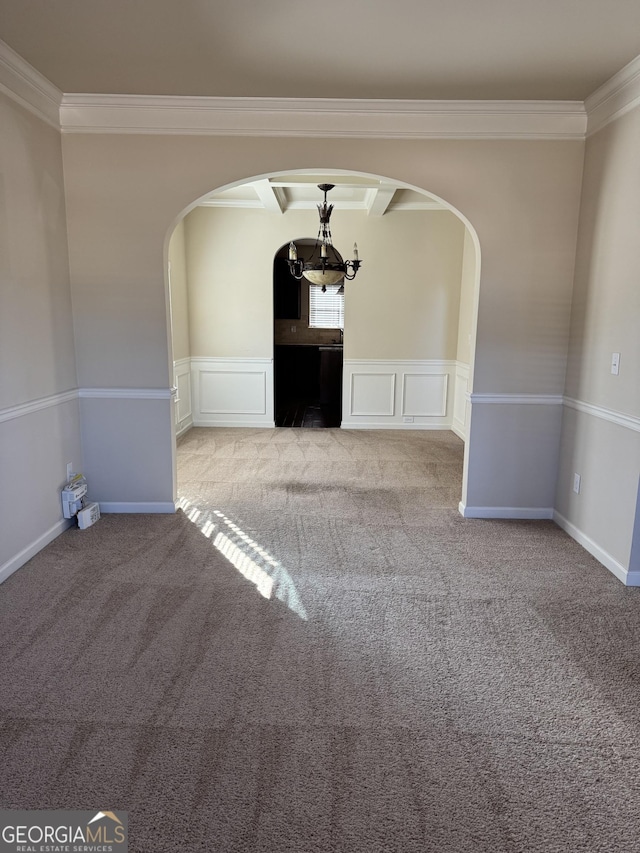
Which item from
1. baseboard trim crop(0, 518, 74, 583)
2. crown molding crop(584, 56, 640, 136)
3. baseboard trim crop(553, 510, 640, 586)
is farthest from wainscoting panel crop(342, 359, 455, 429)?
baseboard trim crop(0, 518, 74, 583)

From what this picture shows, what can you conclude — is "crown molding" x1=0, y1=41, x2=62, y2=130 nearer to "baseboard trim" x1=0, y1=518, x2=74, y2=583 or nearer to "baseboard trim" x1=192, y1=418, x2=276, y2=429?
"baseboard trim" x1=0, y1=518, x2=74, y2=583

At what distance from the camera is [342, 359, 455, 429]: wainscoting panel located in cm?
709

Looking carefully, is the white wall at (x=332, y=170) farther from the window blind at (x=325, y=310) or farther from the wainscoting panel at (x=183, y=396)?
the window blind at (x=325, y=310)

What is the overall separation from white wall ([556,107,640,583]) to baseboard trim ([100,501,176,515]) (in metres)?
2.88

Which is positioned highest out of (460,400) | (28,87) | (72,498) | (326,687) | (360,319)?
(28,87)

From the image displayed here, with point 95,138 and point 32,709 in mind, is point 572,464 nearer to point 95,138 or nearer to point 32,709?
point 32,709

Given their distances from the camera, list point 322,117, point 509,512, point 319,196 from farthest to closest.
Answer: point 319,196 < point 509,512 < point 322,117

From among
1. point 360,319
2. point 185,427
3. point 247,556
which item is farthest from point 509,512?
point 185,427

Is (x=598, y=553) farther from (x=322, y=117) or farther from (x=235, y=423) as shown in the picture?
(x=235, y=423)

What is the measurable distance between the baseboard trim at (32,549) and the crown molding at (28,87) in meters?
2.55

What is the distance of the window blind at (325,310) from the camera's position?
10648 mm

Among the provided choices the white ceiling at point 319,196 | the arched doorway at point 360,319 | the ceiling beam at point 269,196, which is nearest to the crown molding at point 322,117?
the ceiling beam at point 269,196

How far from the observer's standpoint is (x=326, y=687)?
2.12 meters

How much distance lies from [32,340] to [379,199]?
4094mm
